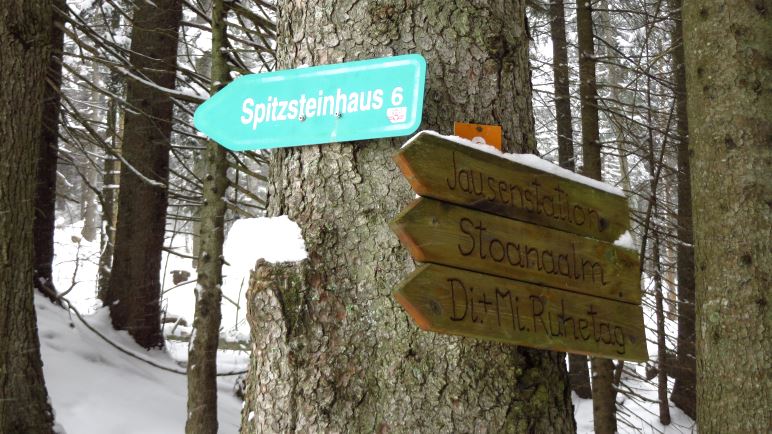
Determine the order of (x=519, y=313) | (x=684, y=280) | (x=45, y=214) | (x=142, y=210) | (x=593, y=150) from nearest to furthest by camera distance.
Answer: (x=519, y=313) → (x=593, y=150) → (x=45, y=214) → (x=142, y=210) → (x=684, y=280)

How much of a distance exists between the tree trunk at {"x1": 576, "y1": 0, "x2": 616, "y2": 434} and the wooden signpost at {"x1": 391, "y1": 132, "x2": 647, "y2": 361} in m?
4.62

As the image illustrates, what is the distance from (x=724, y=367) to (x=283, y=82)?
3119 millimetres

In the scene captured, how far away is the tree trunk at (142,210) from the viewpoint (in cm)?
771

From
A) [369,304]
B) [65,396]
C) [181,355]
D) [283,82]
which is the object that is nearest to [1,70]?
[65,396]

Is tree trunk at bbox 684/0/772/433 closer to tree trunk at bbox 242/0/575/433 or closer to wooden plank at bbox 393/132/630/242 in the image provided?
wooden plank at bbox 393/132/630/242

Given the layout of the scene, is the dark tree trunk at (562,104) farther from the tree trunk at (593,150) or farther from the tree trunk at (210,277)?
the tree trunk at (210,277)

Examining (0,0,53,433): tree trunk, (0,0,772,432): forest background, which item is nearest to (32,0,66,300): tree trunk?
(0,0,772,432): forest background

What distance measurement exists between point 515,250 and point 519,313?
142 millimetres

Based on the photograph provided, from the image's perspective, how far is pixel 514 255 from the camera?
65.4 inches

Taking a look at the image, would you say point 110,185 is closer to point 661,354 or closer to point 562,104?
point 562,104

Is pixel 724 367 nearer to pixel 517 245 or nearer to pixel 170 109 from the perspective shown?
pixel 517 245

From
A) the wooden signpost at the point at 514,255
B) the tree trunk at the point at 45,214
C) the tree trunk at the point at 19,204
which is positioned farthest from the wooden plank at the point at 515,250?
the tree trunk at the point at 45,214

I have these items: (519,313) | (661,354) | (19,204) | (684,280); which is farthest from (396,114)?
(684,280)

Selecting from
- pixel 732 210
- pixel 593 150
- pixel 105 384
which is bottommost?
pixel 105 384
